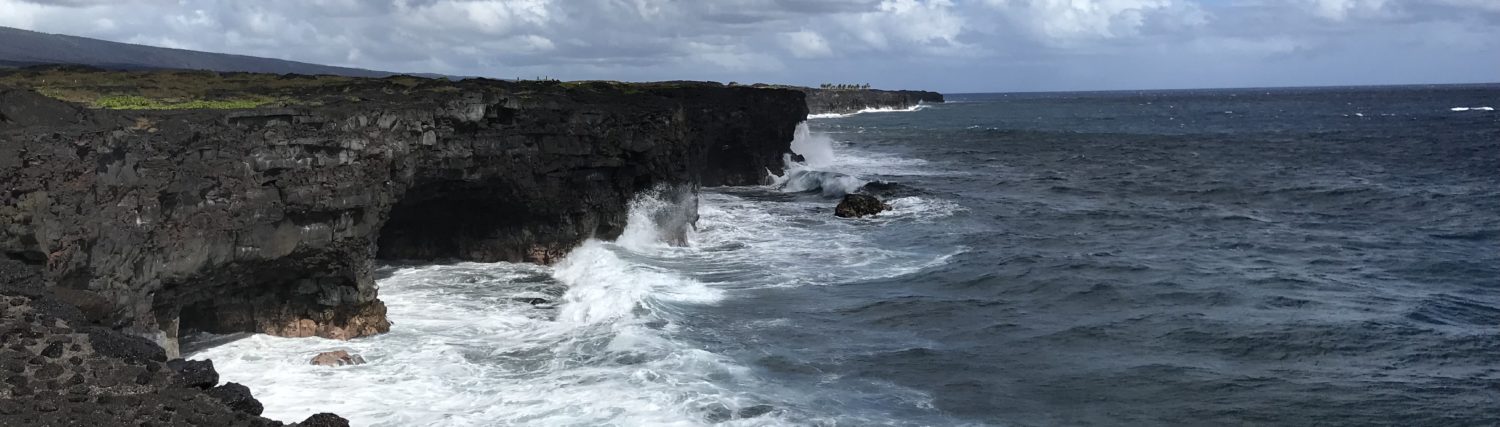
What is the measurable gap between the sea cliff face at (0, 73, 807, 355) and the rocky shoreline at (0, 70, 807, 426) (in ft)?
0.15

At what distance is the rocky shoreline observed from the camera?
47.1 feet

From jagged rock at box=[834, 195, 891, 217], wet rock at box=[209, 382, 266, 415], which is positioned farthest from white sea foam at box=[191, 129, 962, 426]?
jagged rock at box=[834, 195, 891, 217]

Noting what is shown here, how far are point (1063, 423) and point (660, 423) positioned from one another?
279 inches

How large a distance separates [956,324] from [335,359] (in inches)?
560

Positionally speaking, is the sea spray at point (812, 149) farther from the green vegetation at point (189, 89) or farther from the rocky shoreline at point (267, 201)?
the green vegetation at point (189, 89)

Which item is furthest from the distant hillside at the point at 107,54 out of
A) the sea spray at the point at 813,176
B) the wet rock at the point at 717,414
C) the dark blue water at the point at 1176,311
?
the wet rock at the point at 717,414

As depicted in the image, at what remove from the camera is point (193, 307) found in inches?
954

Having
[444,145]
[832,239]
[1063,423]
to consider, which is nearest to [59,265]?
[444,145]

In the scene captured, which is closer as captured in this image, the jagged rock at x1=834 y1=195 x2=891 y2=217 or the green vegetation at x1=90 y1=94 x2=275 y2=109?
the green vegetation at x1=90 y1=94 x2=275 y2=109

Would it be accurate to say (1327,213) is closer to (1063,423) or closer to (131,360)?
(1063,423)

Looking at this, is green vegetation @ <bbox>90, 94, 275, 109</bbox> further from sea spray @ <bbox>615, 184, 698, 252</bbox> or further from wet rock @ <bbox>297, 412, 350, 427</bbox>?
wet rock @ <bbox>297, 412, 350, 427</bbox>

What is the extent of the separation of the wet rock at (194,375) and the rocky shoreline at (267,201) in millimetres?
41

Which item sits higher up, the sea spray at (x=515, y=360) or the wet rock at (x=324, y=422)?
the wet rock at (x=324, y=422)

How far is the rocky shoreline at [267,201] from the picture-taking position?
47.1 ft
